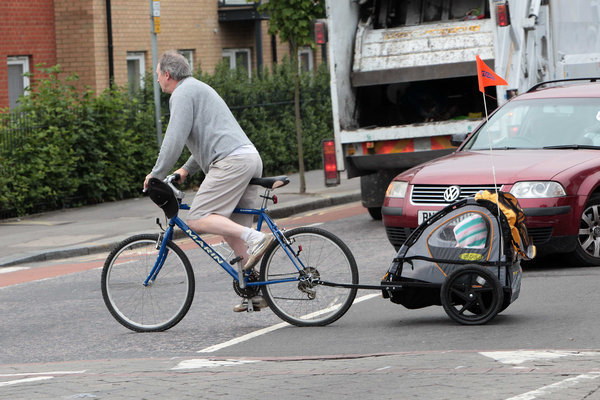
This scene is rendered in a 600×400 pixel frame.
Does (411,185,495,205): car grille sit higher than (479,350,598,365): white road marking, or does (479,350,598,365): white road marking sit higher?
(411,185,495,205): car grille

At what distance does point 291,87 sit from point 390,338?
16.8 metres

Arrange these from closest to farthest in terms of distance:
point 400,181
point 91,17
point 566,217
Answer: point 566,217 < point 400,181 < point 91,17

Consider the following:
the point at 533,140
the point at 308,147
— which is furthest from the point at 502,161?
the point at 308,147

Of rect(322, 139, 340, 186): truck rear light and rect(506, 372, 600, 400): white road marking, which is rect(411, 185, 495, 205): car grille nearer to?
rect(506, 372, 600, 400): white road marking

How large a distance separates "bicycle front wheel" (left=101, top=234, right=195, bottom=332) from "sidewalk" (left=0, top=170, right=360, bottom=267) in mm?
5280

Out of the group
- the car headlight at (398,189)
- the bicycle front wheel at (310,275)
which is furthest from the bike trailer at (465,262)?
the car headlight at (398,189)

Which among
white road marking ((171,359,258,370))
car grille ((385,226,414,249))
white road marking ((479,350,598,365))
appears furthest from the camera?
car grille ((385,226,414,249))

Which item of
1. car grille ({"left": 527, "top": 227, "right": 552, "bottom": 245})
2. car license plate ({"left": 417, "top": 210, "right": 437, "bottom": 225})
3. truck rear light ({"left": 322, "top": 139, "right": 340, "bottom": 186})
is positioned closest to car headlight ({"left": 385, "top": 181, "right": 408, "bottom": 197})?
car license plate ({"left": 417, "top": 210, "right": 437, "bottom": 225})

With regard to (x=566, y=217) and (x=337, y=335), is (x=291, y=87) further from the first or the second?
(x=337, y=335)

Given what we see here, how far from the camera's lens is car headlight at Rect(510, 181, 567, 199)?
397 inches

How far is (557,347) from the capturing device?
286 inches

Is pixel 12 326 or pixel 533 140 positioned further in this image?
pixel 533 140

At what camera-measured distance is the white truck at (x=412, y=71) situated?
14.7 m

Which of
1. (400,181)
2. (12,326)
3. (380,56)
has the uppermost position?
(380,56)
